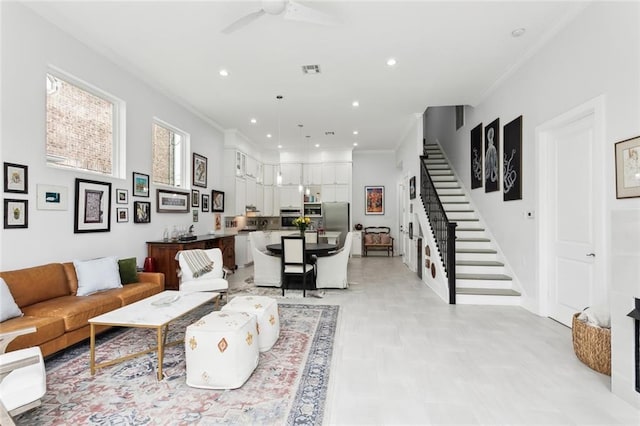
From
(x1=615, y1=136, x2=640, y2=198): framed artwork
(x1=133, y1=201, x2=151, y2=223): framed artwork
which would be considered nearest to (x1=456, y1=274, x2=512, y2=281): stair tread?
(x1=615, y1=136, x2=640, y2=198): framed artwork

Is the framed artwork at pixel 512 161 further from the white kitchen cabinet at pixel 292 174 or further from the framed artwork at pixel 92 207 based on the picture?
the white kitchen cabinet at pixel 292 174

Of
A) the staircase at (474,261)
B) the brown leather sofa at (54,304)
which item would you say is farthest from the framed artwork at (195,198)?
the staircase at (474,261)

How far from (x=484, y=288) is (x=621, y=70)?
3.13 m

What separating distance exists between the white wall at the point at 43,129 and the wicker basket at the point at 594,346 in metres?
5.25

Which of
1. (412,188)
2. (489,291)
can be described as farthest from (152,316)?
(412,188)

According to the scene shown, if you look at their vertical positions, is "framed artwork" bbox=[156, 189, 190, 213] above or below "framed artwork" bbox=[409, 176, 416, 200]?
below

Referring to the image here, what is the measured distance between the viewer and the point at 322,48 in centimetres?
383

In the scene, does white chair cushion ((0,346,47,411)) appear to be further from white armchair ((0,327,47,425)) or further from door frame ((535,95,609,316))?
door frame ((535,95,609,316))

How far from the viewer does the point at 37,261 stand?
127 inches

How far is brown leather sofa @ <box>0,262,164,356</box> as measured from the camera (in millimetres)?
2516

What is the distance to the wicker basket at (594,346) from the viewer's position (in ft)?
8.09

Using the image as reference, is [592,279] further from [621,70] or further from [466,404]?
[466,404]

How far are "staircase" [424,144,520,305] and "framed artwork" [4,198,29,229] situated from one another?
5.30 meters

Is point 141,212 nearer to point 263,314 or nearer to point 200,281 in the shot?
point 200,281
